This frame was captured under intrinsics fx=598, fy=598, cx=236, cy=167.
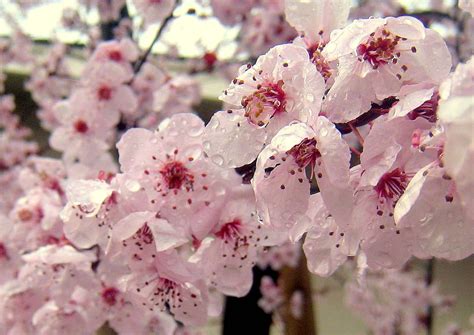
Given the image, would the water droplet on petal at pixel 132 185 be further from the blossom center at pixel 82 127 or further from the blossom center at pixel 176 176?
the blossom center at pixel 82 127

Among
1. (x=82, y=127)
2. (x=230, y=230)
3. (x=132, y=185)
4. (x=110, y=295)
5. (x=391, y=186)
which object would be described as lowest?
(x=82, y=127)

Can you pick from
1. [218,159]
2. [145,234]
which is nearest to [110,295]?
[145,234]

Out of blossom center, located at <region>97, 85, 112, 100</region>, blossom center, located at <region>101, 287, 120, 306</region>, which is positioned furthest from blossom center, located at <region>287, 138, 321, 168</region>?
blossom center, located at <region>97, 85, 112, 100</region>

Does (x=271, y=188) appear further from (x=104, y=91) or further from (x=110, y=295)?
(x=104, y=91)

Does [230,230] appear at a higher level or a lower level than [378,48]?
lower

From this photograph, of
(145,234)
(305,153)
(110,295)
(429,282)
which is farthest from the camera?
(429,282)

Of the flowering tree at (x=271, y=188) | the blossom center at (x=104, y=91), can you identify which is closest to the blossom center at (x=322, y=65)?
the flowering tree at (x=271, y=188)

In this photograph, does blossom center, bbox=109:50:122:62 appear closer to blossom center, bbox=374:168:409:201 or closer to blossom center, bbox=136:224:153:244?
blossom center, bbox=136:224:153:244

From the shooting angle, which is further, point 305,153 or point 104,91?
point 104,91
